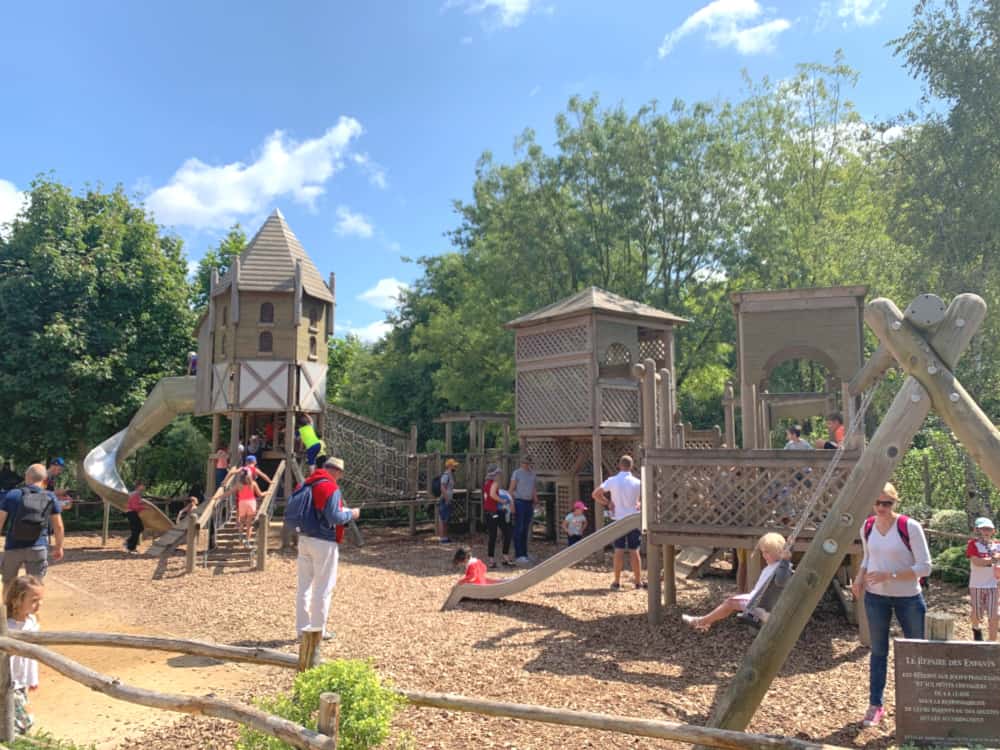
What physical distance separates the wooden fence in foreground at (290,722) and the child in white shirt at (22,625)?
0.29 metres

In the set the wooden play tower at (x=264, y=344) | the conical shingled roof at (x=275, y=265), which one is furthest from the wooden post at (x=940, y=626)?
the conical shingled roof at (x=275, y=265)

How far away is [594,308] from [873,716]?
38.4 ft

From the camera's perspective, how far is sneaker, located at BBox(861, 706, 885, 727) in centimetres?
539

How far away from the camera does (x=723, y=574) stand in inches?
500

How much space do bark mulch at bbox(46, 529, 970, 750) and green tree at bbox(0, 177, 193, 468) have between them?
1176 cm

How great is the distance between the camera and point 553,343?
17.7 m

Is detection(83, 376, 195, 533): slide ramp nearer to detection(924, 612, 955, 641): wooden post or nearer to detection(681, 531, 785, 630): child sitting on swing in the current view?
detection(681, 531, 785, 630): child sitting on swing

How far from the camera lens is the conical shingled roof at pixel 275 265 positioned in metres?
19.2

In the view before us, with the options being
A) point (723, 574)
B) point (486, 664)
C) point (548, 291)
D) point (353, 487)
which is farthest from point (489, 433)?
point (486, 664)

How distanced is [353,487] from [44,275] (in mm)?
13356

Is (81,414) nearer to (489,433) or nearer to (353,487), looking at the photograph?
(353,487)

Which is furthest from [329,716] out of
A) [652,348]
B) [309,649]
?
[652,348]

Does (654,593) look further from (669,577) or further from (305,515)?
(305,515)

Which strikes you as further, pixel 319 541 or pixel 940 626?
pixel 319 541
